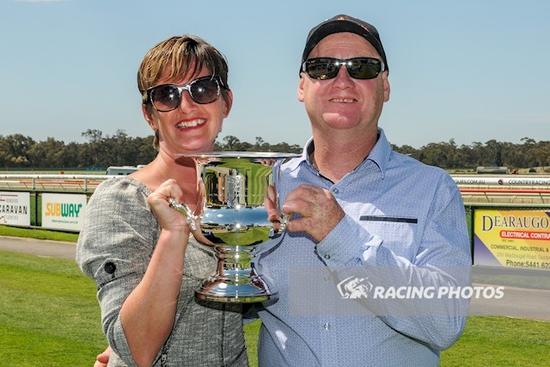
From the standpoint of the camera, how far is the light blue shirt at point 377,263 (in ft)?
7.84

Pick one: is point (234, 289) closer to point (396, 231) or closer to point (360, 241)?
point (360, 241)

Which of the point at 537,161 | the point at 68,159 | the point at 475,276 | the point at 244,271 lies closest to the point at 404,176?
the point at 244,271

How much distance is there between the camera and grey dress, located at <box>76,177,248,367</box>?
7.45 ft

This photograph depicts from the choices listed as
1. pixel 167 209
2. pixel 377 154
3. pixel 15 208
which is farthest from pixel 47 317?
pixel 15 208

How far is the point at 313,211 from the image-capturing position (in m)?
2.19

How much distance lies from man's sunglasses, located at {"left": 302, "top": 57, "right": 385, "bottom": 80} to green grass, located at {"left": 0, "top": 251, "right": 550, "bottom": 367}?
5340 mm

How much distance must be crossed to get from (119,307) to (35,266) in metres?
13.2

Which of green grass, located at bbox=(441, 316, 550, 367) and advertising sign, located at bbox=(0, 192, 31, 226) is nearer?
green grass, located at bbox=(441, 316, 550, 367)

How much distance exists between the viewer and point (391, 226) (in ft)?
8.53

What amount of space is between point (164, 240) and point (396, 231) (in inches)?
32.6

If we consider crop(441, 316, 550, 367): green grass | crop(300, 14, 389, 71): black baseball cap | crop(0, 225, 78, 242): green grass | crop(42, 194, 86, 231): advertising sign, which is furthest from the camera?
crop(42, 194, 86, 231): advertising sign

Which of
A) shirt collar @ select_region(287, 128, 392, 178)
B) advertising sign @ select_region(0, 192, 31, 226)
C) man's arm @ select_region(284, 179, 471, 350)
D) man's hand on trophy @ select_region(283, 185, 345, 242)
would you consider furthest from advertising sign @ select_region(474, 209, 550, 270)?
advertising sign @ select_region(0, 192, 31, 226)

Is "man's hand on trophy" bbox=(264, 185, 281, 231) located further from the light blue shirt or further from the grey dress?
the grey dress

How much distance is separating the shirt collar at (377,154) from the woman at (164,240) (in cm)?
33
